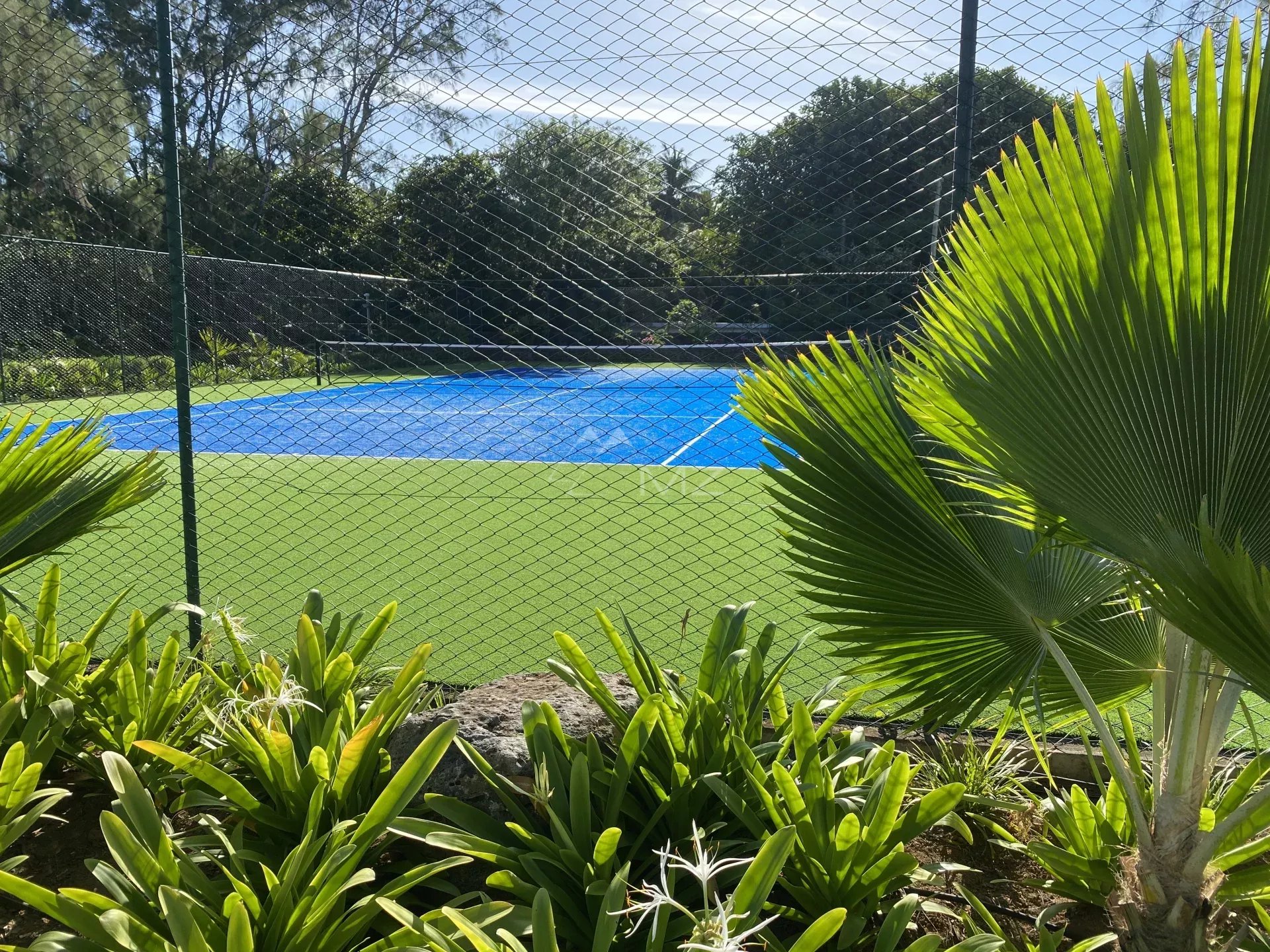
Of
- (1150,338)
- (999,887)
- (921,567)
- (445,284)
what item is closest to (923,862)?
(999,887)

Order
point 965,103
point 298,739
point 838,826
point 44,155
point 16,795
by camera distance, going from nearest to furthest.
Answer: point 838,826
point 16,795
point 298,739
point 965,103
point 44,155

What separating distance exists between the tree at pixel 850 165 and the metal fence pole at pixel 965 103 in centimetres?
12

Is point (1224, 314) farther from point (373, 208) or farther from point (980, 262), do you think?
point (373, 208)

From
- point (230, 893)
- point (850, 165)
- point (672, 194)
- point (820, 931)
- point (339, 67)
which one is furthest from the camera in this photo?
point (850, 165)

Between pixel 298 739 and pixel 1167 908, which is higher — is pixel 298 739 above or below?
above

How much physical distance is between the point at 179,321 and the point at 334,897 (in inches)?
96.3

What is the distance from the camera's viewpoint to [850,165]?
25.9 ft

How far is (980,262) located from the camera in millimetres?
1408

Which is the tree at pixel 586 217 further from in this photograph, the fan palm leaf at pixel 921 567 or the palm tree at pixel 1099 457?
the palm tree at pixel 1099 457

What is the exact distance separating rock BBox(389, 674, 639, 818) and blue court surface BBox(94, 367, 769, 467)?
7.46 m

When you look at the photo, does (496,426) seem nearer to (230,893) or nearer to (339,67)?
(339,67)

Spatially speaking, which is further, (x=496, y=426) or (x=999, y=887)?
(x=496, y=426)

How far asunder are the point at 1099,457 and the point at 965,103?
185 cm

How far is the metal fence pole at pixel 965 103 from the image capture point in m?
2.65
